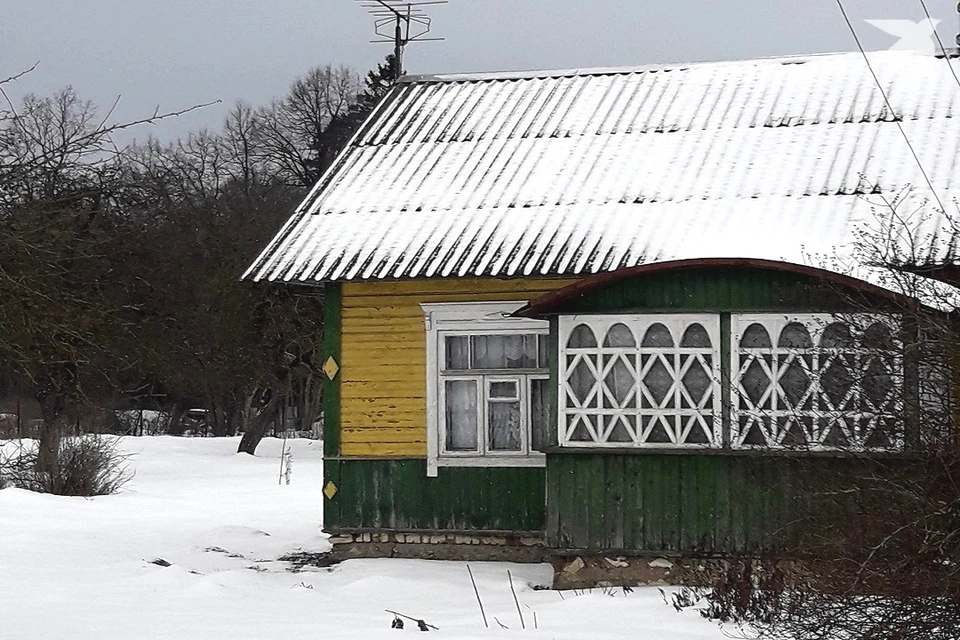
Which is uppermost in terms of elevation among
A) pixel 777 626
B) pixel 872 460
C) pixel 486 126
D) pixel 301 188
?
pixel 301 188

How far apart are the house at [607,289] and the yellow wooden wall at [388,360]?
0.02 m

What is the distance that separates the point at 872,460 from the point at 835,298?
308 cm

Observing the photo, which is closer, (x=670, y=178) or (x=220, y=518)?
(x=670, y=178)

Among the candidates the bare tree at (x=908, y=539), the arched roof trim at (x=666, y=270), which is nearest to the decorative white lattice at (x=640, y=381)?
the arched roof trim at (x=666, y=270)

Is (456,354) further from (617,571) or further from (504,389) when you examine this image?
(617,571)

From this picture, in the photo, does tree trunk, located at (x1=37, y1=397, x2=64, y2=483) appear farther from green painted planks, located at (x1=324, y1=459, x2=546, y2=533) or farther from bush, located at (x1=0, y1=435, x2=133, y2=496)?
green painted planks, located at (x1=324, y1=459, x2=546, y2=533)

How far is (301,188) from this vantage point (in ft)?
151

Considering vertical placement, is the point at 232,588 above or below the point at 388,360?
below

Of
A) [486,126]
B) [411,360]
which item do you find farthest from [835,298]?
[486,126]

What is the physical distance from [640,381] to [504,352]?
2.01 meters

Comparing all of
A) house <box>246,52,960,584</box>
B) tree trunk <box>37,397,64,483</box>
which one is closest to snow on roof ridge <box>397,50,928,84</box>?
house <box>246,52,960,584</box>

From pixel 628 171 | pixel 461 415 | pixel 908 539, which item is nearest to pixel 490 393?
pixel 461 415

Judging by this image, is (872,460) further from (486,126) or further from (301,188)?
(301,188)

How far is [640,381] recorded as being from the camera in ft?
37.2
